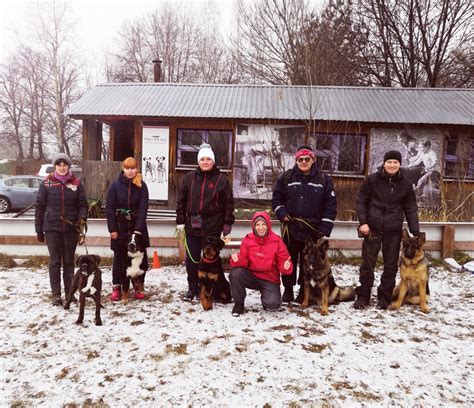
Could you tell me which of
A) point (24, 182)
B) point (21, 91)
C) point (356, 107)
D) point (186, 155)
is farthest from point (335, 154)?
point (21, 91)

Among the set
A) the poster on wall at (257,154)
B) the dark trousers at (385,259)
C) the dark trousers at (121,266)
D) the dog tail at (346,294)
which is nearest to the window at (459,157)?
the poster on wall at (257,154)

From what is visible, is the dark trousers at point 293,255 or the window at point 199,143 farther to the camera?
the window at point 199,143

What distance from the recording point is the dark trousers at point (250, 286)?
3996mm

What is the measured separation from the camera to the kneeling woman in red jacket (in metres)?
3.99

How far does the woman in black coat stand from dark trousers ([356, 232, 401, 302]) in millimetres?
2917

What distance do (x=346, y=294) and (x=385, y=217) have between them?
3.83ft

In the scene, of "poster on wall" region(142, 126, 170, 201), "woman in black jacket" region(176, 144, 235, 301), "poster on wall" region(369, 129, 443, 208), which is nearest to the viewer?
"woman in black jacket" region(176, 144, 235, 301)

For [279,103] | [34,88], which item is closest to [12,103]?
[34,88]

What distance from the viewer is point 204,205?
163 inches

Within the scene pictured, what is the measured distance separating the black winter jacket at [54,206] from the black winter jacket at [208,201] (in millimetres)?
1359

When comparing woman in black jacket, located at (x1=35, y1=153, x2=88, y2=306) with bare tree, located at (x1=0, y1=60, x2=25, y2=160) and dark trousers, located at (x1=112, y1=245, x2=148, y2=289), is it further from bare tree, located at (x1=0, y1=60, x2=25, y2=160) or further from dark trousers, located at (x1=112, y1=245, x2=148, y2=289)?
bare tree, located at (x1=0, y1=60, x2=25, y2=160)

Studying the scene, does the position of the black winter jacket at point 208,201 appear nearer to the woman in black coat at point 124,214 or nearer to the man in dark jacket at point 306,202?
the woman in black coat at point 124,214

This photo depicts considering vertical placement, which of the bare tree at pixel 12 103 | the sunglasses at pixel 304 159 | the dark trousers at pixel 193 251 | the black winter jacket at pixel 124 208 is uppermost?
the bare tree at pixel 12 103

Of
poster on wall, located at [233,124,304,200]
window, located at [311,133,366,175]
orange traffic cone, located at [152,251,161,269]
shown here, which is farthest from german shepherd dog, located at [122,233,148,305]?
window, located at [311,133,366,175]
